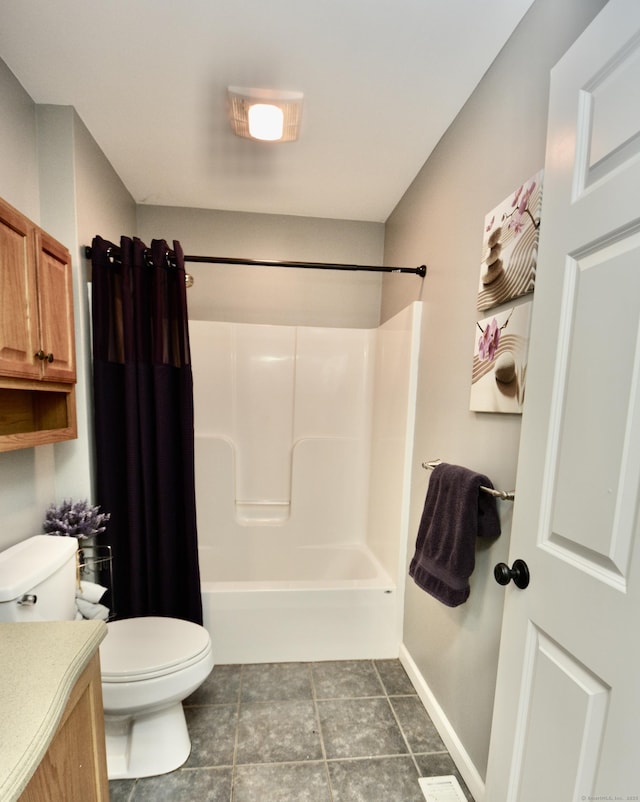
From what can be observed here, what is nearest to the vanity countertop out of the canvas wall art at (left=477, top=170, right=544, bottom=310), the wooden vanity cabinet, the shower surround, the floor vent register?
the wooden vanity cabinet

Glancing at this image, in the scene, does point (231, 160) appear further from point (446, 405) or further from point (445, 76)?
point (446, 405)

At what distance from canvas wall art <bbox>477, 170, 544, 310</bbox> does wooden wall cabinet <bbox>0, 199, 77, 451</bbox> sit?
1498 millimetres

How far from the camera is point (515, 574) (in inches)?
35.5

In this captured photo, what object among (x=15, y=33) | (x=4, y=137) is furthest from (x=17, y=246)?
(x=15, y=33)

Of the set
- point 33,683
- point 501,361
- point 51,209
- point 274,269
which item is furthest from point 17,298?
point 274,269

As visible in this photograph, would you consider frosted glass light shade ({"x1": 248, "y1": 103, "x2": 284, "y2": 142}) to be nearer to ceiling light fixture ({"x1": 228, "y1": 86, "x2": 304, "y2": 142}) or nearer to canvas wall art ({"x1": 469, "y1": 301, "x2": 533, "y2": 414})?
ceiling light fixture ({"x1": 228, "y1": 86, "x2": 304, "y2": 142})

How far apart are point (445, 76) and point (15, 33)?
1.45 m

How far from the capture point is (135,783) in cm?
131

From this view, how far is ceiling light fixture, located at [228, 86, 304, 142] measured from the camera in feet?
4.75

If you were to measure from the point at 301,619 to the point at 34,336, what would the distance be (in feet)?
5.52

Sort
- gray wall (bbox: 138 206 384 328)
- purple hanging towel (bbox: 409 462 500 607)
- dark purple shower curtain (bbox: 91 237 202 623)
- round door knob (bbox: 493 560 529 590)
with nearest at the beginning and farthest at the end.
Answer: round door knob (bbox: 493 560 529 590), purple hanging towel (bbox: 409 462 500 607), dark purple shower curtain (bbox: 91 237 202 623), gray wall (bbox: 138 206 384 328)

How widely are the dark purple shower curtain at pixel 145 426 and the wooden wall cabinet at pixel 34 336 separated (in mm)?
208

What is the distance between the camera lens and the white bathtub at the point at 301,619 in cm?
184

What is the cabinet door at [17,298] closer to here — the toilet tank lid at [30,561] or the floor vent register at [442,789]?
the toilet tank lid at [30,561]
